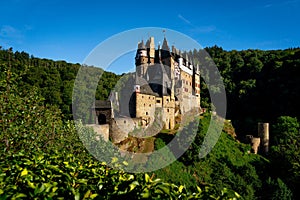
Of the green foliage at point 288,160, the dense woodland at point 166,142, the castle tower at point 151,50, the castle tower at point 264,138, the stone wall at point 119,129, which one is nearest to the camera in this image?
the dense woodland at point 166,142

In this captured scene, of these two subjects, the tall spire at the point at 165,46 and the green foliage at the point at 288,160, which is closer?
the green foliage at the point at 288,160

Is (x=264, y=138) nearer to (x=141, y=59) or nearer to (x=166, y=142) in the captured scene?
(x=166, y=142)

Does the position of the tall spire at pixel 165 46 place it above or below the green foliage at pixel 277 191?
above

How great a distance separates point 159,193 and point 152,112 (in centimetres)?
3034

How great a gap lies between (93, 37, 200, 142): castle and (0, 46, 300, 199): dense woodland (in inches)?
164

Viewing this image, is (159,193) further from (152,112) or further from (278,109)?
(278,109)

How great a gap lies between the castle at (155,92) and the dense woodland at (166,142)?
4.16 metres

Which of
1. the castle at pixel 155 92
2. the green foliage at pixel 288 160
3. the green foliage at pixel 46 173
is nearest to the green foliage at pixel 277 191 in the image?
the green foliage at pixel 288 160

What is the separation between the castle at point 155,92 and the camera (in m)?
31.8

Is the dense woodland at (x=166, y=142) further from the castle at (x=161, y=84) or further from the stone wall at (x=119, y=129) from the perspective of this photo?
the castle at (x=161, y=84)

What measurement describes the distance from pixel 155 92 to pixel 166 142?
8647 millimetres

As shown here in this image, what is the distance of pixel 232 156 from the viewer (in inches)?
1189

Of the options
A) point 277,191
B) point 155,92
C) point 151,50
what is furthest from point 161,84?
point 277,191

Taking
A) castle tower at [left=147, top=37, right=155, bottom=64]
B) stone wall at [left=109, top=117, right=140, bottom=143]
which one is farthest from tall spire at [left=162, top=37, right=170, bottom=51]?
stone wall at [left=109, top=117, right=140, bottom=143]
